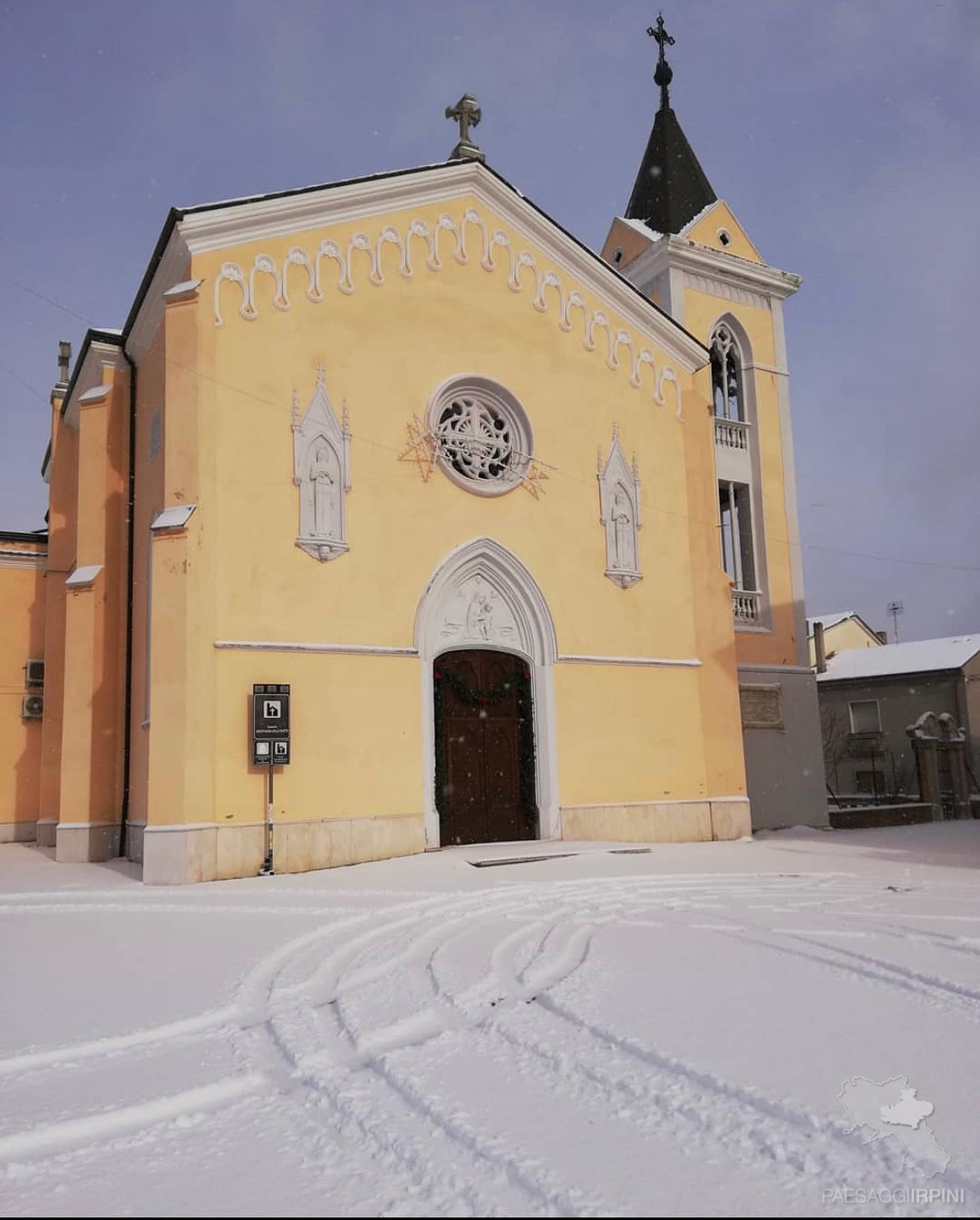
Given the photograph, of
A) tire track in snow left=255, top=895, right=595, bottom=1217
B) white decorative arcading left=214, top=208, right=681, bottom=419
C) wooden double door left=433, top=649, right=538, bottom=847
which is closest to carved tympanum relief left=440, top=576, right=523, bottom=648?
wooden double door left=433, top=649, right=538, bottom=847

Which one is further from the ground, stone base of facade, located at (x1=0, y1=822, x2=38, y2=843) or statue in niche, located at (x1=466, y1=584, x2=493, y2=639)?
statue in niche, located at (x1=466, y1=584, x2=493, y2=639)

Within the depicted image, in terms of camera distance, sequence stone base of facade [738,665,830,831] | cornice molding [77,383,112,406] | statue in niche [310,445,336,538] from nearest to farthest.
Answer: statue in niche [310,445,336,538] → cornice molding [77,383,112,406] → stone base of facade [738,665,830,831]

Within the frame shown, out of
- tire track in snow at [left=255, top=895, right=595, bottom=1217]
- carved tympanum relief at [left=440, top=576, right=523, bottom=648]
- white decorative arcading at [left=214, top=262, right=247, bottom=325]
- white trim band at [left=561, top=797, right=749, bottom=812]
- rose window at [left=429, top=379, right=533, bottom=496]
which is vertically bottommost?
tire track in snow at [left=255, top=895, right=595, bottom=1217]

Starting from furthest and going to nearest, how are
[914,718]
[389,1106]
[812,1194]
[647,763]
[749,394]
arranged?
[914,718] → [749,394] → [647,763] → [389,1106] → [812,1194]

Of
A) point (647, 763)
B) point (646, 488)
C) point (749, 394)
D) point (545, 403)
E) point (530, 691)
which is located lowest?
point (647, 763)

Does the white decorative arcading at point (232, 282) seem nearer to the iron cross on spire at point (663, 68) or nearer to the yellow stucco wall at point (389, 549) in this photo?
the yellow stucco wall at point (389, 549)

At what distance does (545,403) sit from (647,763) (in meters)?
5.97

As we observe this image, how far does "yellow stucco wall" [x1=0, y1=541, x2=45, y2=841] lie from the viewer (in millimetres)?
18750

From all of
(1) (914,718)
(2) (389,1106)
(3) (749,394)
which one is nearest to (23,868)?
(2) (389,1106)

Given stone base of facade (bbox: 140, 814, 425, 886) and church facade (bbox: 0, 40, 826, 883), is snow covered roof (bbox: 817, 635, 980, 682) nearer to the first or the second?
church facade (bbox: 0, 40, 826, 883)

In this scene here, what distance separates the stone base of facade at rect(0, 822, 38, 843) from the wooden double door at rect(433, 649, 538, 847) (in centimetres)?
893

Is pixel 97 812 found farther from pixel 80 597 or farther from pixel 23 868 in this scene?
pixel 80 597

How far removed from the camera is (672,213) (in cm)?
2214

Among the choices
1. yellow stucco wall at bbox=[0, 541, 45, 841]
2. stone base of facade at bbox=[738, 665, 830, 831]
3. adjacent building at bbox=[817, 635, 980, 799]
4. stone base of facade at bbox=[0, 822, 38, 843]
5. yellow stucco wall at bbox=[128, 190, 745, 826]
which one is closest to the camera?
yellow stucco wall at bbox=[128, 190, 745, 826]
